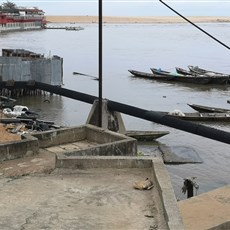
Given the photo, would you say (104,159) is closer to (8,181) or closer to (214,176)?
(8,181)

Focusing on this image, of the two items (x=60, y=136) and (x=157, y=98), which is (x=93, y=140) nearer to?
(x=60, y=136)

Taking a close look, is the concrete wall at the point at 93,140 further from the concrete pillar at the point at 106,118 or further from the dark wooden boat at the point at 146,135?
the dark wooden boat at the point at 146,135

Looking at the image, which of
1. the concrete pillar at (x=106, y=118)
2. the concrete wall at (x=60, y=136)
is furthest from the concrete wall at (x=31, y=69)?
the concrete wall at (x=60, y=136)

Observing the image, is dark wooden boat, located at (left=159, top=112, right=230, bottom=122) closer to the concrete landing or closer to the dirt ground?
the dirt ground

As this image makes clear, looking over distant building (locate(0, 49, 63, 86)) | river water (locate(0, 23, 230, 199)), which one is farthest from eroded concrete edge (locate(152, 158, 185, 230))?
distant building (locate(0, 49, 63, 86))

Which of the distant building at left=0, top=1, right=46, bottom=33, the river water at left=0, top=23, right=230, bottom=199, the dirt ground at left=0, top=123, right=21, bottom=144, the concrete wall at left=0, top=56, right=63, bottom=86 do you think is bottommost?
the river water at left=0, top=23, right=230, bottom=199

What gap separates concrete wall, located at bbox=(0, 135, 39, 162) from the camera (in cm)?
870

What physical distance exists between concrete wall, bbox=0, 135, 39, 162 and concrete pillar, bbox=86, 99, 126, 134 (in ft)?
13.3

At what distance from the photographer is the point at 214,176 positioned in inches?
703

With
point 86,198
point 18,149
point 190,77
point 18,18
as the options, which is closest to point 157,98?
point 190,77

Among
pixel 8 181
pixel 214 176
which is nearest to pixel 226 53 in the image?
pixel 214 176

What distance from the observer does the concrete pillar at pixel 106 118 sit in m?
13.2

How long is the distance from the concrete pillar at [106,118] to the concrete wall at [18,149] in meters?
4.05

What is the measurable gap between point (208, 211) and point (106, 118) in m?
4.25
